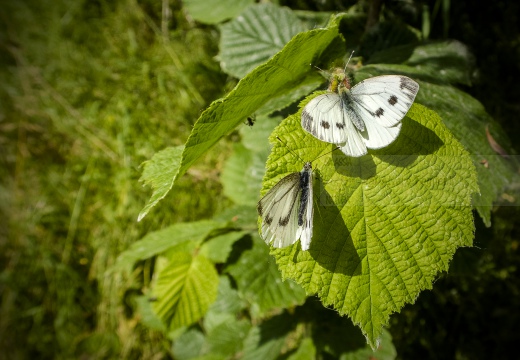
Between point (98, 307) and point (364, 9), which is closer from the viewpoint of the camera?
point (364, 9)

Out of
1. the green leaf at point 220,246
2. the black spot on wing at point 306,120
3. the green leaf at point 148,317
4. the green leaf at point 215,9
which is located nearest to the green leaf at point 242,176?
the green leaf at point 220,246

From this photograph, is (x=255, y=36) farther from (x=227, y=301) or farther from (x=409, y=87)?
(x=227, y=301)

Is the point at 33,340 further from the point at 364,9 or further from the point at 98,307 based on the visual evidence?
the point at 364,9

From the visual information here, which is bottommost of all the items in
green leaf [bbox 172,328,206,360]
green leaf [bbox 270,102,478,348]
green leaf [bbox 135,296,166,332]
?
green leaf [bbox 172,328,206,360]

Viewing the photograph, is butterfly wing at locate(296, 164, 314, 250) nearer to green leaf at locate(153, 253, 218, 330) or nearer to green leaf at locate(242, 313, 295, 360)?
green leaf at locate(153, 253, 218, 330)

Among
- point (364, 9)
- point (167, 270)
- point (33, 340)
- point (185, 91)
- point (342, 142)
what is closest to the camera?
point (342, 142)

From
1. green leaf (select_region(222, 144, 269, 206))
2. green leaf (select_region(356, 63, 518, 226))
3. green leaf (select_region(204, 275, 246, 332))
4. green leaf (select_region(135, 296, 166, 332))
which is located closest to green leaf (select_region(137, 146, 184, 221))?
green leaf (select_region(356, 63, 518, 226))

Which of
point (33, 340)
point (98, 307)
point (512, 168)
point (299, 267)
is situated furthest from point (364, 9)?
point (33, 340)
